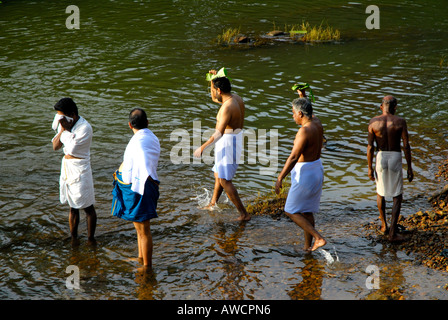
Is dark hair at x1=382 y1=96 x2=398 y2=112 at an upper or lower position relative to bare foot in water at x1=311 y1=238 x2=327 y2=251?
upper

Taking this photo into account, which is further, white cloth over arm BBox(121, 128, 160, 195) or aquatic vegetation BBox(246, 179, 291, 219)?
aquatic vegetation BBox(246, 179, 291, 219)

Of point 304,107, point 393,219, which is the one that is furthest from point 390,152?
point 304,107

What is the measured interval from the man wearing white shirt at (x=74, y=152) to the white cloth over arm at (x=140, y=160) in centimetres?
93

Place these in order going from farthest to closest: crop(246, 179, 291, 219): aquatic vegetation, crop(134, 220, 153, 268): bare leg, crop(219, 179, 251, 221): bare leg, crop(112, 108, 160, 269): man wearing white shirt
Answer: crop(246, 179, 291, 219): aquatic vegetation < crop(219, 179, 251, 221): bare leg < crop(134, 220, 153, 268): bare leg < crop(112, 108, 160, 269): man wearing white shirt

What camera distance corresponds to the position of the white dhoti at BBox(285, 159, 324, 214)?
6453 millimetres

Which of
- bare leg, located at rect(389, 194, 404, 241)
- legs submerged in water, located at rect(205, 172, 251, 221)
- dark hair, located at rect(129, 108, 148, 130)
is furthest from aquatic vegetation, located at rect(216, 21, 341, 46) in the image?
dark hair, located at rect(129, 108, 148, 130)

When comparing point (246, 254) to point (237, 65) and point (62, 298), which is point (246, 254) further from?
point (237, 65)

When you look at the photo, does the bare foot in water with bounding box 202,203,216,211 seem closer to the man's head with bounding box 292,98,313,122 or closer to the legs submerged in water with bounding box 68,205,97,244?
the legs submerged in water with bounding box 68,205,97,244

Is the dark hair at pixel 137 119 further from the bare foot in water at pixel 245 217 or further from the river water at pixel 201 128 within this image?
the bare foot in water at pixel 245 217

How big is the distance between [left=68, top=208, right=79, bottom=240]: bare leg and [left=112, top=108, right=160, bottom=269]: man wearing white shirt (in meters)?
1.01

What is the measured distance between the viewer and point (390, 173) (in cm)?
698

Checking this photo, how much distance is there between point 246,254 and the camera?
269 inches

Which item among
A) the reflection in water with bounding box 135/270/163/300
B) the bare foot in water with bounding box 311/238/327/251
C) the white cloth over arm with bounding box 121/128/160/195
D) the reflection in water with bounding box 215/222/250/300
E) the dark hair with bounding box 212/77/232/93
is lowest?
the reflection in water with bounding box 135/270/163/300

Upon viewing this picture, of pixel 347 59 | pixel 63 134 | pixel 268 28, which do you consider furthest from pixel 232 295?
pixel 268 28
